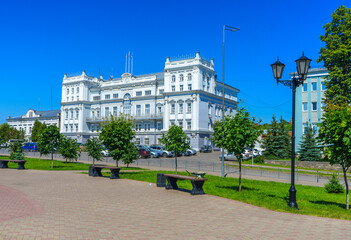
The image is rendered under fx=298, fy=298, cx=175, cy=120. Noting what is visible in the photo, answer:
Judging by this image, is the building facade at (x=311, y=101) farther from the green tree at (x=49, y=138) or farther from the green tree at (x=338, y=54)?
the green tree at (x=49, y=138)

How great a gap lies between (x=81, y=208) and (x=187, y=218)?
3533mm

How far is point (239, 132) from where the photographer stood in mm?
13828

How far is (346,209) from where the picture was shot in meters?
10.6

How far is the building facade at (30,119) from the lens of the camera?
86688mm

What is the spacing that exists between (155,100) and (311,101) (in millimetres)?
30790

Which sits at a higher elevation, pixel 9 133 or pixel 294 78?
pixel 294 78

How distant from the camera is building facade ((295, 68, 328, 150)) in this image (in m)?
44.2

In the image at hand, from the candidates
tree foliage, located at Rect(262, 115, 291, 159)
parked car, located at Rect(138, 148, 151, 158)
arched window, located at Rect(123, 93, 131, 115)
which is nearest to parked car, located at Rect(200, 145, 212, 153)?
parked car, located at Rect(138, 148, 151, 158)

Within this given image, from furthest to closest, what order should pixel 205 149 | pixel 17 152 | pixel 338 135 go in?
pixel 205 149
pixel 17 152
pixel 338 135

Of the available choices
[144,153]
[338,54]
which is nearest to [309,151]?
[338,54]

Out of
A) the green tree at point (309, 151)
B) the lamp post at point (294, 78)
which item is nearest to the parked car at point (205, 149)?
the green tree at point (309, 151)

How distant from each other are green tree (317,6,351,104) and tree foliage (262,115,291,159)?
29.1 ft

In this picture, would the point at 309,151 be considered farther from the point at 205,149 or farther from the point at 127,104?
the point at 127,104

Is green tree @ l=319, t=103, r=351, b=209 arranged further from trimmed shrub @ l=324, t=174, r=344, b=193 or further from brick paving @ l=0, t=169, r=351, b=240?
trimmed shrub @ l=324, t=174, r=344, b=193
